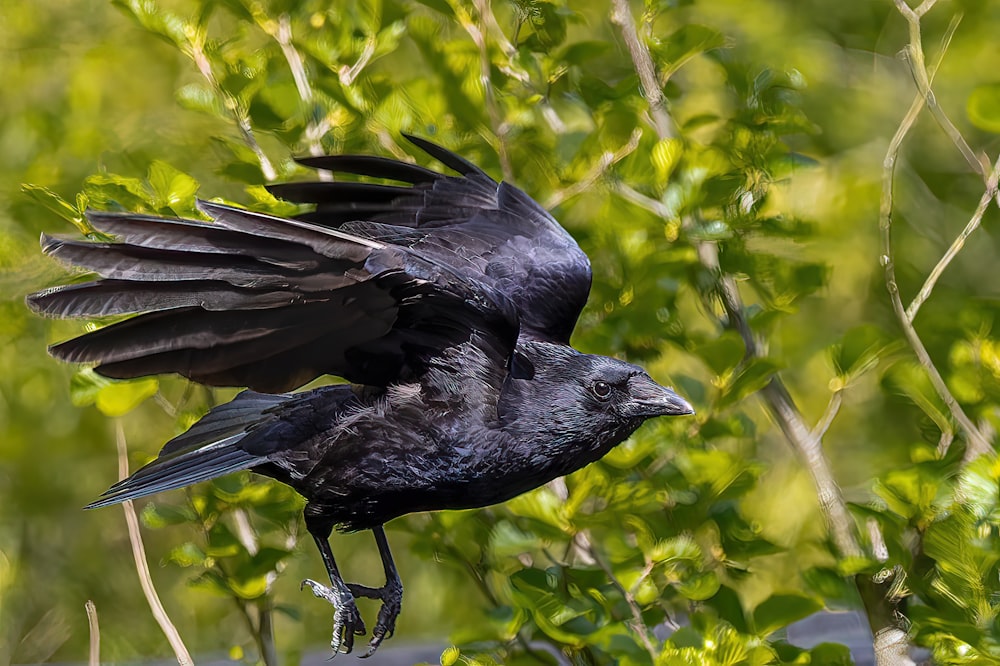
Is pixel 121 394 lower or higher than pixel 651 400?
lower

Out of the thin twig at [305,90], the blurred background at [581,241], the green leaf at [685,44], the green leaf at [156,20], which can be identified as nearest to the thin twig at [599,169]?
the blurred background at [581,241]

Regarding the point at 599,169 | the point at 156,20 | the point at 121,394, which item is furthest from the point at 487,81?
the point at 121,394

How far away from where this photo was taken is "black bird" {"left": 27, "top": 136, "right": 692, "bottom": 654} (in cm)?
230

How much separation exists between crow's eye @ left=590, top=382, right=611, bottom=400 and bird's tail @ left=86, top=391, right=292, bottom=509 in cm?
75

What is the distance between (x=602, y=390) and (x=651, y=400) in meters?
0.10

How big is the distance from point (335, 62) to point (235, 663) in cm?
207

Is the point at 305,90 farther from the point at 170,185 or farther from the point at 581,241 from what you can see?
the point at 581,241

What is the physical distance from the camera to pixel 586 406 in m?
2.65

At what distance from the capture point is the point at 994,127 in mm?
3764

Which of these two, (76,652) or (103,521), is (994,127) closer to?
(103,521)

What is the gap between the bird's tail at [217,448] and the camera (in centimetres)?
280

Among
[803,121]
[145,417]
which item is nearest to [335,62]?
[803,121]

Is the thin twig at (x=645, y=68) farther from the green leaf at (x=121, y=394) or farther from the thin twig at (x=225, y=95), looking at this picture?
the green leaf at (x=121, y=394)

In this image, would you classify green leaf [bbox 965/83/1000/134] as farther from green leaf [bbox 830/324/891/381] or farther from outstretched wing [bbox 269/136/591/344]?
outstretched wing [bbox 269/136/591/344]
